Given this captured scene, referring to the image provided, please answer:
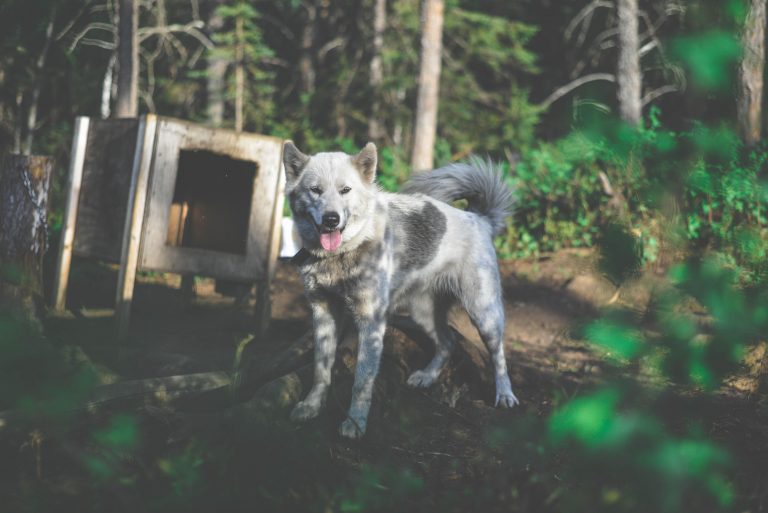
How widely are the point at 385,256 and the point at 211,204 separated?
12.7ft

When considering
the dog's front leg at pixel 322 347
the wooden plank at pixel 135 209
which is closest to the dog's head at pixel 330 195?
the dog's front leg at pixel 322 347

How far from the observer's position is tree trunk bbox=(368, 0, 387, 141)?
15021 mm

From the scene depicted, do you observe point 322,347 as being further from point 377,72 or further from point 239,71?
point 239,71

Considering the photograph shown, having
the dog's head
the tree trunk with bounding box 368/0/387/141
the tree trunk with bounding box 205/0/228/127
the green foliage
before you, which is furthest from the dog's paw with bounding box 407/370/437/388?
the tree trunk with bounding box 205/0/228/127

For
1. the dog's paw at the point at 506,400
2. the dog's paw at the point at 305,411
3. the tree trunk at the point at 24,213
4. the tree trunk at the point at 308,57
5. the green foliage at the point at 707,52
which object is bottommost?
the dog's paw at the point at 305,411

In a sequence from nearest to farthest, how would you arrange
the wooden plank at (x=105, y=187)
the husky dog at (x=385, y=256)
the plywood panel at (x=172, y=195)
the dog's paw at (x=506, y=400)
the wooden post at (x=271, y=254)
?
the husky dog at (x=385, y=256)
the dog's paw at (x=506, y=400)
the plywood panel at (x=172, y=195)
the wooden plank at (x=105, y=187)
the wooden post at (x=271, y=254)

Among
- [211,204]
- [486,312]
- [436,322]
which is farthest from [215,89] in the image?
[486,312]

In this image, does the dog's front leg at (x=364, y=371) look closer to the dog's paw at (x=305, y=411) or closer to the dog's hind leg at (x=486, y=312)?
the dog's paw at (x=305, y=411)

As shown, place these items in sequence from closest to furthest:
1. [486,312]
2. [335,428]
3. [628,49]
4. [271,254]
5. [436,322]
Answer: [335,428], [486,312], [436,322], [271,254], [628,49]

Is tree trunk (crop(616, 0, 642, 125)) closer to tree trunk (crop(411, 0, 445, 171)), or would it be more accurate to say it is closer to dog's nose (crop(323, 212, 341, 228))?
tree trunk (crop(411, 0, 445, 171))

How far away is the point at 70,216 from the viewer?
6801 millimetres

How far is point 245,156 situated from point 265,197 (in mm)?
418

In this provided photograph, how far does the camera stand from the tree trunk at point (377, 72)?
15021 millimetres

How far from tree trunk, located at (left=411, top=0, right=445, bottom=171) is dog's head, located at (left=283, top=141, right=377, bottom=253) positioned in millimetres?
7257
